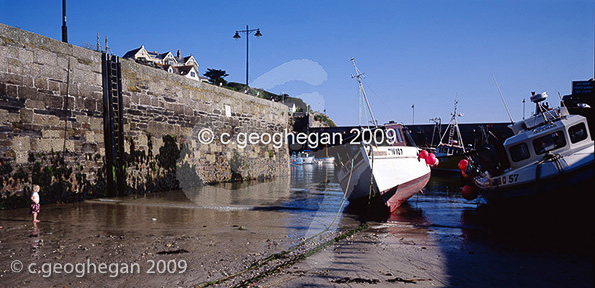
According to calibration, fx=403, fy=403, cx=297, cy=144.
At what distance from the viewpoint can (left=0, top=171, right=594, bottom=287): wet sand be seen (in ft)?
15.3

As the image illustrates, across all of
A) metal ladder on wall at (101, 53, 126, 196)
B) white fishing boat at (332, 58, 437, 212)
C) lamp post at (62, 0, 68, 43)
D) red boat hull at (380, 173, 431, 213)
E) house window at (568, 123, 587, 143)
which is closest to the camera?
house window at (568, 123, 587, 143)

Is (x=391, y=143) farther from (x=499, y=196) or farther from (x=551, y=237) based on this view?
(x=551, y=237)

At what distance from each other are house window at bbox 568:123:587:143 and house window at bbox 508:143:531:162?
966 millimetres

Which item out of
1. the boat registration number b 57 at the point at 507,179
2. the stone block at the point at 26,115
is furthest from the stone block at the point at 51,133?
the boat registration number b 57 at the point at 507,179

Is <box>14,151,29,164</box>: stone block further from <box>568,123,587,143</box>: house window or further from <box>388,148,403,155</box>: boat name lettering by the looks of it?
<box>568,123,587,143</box>: house window

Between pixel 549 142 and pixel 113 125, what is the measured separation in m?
11.7

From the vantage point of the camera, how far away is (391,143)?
1167 centimetres

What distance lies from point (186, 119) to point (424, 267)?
11931mm

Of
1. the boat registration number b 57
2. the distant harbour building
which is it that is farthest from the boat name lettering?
the distant harbour building

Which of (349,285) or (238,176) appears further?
(238,176)

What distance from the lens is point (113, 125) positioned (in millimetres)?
11891

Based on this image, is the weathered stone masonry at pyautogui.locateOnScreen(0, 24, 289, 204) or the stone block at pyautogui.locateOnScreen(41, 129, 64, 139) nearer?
the weathered stone masonry at pyautogui.locateOnScreen(0, 24, 289, 204)

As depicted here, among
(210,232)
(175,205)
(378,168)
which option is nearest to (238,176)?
(175,205)

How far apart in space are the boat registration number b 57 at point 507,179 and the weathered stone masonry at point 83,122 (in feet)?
34.1
